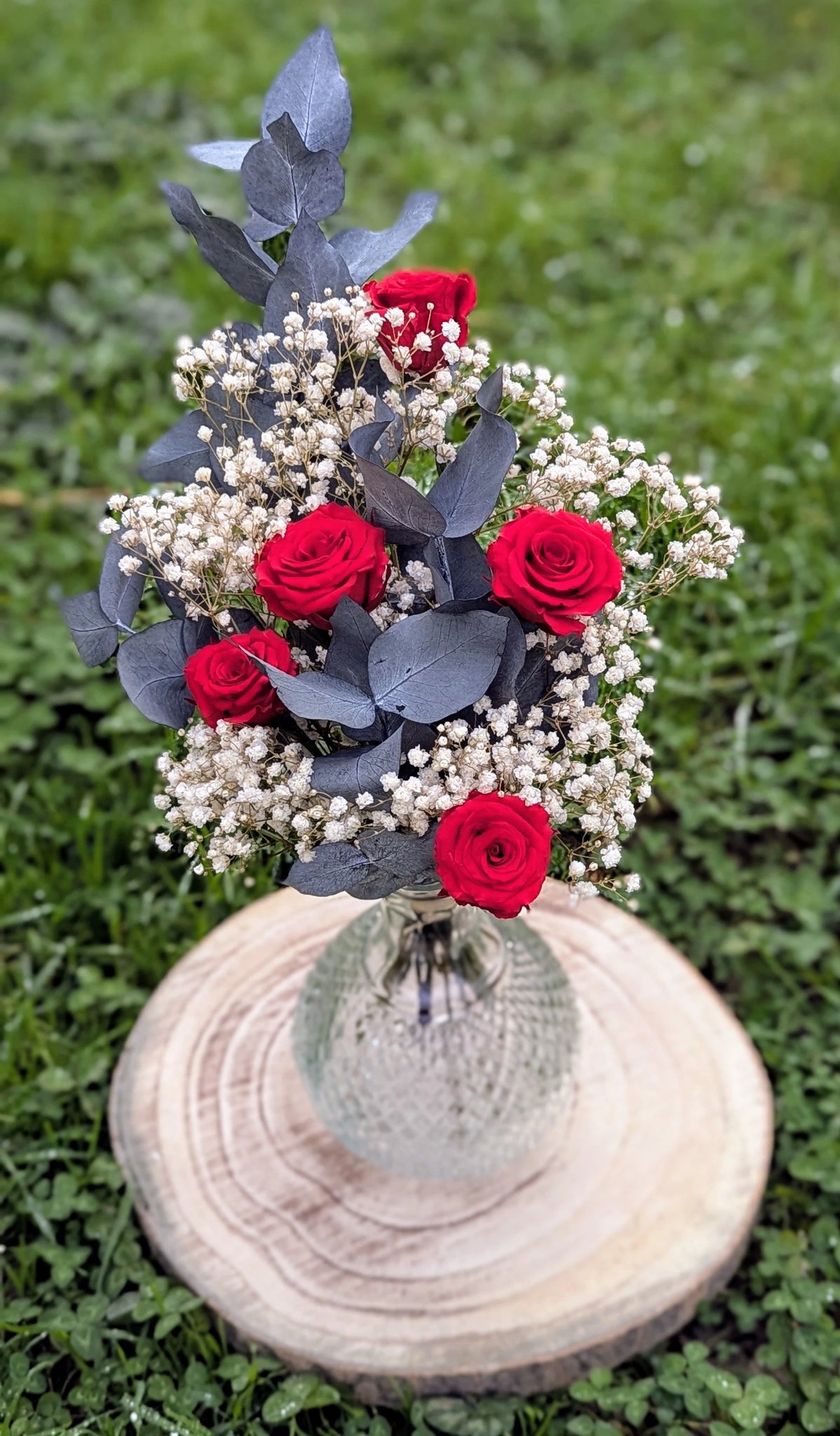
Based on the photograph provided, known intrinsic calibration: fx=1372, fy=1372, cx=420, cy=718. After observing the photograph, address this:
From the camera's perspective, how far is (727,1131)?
71.9 inches

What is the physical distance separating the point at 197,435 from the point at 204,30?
400 cm

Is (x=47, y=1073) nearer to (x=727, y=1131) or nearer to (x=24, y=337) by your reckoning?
(x=727, y=1131)

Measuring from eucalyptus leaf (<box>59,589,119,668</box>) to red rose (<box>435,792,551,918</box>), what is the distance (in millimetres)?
396

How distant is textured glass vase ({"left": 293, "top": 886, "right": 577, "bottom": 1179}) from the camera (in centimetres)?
170

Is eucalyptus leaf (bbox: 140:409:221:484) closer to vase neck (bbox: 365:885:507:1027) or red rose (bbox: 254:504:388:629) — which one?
red rose (bbox: 254:504:388:629)

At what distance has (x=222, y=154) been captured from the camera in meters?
1.40

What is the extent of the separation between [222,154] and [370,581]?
0.51 meters

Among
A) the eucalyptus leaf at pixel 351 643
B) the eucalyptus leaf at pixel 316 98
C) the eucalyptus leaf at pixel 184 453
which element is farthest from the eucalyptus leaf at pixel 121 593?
the eucalyptus leaf at pixel 316 98

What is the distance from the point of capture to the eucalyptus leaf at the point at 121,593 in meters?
1.33

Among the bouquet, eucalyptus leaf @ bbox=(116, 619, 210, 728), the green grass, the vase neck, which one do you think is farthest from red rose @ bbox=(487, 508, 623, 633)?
the green grass

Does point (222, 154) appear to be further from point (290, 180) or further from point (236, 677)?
point (236, 677)


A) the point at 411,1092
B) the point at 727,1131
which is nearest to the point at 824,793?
the point at 727,1131

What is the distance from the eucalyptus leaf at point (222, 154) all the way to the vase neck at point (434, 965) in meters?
0.84

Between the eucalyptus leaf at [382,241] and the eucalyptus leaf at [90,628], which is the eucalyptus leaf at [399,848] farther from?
the eucalyptus leaf at [382,241]
